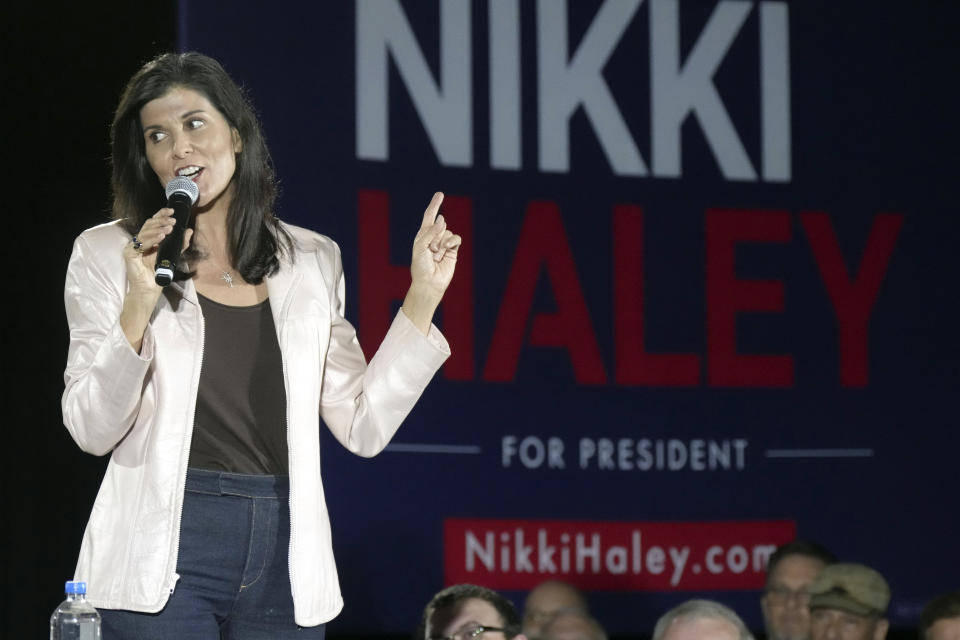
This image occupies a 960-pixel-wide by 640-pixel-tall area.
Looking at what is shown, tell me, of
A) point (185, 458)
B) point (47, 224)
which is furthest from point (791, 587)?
point (185, 458)

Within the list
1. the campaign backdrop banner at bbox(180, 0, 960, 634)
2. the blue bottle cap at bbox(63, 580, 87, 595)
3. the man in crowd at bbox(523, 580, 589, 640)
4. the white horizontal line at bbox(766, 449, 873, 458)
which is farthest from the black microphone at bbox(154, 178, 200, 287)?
the white horizontal line at bbox(766, 449, 873, 458)

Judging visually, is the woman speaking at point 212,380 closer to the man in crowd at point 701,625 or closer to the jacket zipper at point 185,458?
the jacket zipper at point 185,458

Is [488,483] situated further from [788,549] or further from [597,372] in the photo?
[788,549]

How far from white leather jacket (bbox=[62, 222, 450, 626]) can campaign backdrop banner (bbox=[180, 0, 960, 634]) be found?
7.99 ft

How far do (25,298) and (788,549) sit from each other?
2451mm

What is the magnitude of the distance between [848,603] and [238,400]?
2936 millimetres

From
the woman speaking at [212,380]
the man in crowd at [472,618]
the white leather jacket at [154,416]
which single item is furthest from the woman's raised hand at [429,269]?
the man in crowd at [472,618]

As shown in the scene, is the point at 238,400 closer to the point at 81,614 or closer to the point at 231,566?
the point at 231,566

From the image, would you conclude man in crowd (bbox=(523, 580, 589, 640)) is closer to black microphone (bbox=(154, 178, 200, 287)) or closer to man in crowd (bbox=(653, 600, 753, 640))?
man in crowd (bbox=(653, 600, 753, 640))

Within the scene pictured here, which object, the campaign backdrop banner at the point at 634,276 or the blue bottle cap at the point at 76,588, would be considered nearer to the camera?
the blue bottle cap at the point at 76,588

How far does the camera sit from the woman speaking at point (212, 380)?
1615mm

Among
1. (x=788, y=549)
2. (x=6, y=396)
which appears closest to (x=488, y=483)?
(x=788, y=549)

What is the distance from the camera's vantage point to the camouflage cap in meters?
4.11

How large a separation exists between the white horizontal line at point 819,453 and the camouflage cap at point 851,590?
0.49 metres
